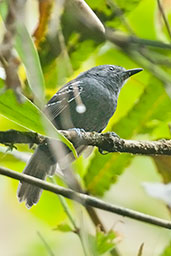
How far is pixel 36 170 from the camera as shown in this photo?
9.62 feet

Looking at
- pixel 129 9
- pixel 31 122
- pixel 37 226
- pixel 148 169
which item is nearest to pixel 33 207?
pixel 37 226

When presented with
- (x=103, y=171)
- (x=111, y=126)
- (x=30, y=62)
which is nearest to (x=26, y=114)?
(x=30, y=62)

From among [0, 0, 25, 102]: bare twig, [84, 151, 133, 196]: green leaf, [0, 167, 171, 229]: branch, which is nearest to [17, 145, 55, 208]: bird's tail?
[84, 151, 133, 196]: green leaf

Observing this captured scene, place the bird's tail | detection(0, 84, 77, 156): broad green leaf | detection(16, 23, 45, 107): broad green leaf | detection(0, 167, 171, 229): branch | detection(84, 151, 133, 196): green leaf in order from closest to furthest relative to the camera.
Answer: detection(16, 23, 45, 107): broad green leaf, detection(0, 84, 77, 156): broad green leaf, detection(0, 167, 171, 229): branch, detection(84, 151, 133, 196): green leaf, the bird's tail

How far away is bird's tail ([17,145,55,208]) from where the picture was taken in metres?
2.41

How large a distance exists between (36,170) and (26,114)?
183 centimetres

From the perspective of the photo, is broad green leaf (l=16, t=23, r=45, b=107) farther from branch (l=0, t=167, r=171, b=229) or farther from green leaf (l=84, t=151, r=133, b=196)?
green leaf (l=84, t=151, r=133, b=196)

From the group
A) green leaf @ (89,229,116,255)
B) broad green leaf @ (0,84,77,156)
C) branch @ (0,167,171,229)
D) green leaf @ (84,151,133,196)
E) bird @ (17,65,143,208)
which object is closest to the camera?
broad green leaf @ (0,84,77,156)

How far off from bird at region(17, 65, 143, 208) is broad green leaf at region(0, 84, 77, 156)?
5.19ft

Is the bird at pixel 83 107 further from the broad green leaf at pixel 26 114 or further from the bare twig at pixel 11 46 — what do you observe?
the bare twig at pixel 11 46

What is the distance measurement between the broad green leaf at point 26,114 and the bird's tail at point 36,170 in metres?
1.23

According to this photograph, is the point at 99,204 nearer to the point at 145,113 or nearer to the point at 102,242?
the point at 102,242

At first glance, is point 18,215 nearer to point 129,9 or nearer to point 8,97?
point 129,9

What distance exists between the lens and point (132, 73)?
2.88m
